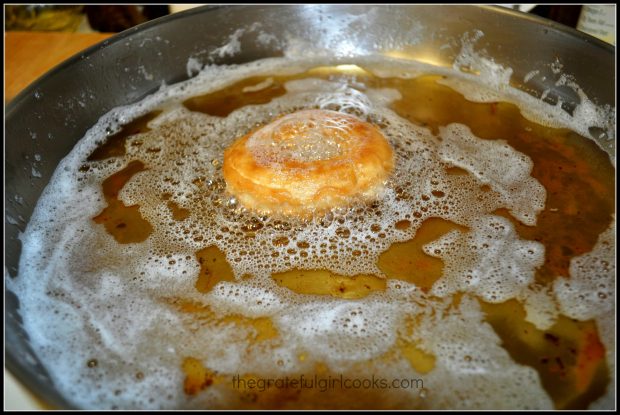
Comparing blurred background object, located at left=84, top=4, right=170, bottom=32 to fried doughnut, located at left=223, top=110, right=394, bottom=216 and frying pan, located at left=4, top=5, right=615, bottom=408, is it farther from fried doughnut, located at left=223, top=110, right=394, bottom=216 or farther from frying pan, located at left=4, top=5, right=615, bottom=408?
fried doughnut, located at left=223, top=110, right=394, bottom=216

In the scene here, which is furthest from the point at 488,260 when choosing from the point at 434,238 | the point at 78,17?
the point at 78,17

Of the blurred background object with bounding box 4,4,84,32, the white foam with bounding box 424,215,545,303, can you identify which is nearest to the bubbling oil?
the white foam with bounding box 424,215,545,303

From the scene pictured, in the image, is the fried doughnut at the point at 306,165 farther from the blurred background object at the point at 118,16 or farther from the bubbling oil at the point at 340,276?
the blurred background object at the point at 118,16

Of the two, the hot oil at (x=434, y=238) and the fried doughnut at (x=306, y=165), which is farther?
the fried doughnut at (x=306, y=165)

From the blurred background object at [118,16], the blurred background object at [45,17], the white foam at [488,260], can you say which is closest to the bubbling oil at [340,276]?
the white foam at [488,260]

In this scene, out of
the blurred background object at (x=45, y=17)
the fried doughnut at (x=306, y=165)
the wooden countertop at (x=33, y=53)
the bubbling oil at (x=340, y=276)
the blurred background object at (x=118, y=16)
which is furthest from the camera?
the blurred background object at (x=45, y=17)

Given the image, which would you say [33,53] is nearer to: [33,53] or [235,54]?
[33,53]

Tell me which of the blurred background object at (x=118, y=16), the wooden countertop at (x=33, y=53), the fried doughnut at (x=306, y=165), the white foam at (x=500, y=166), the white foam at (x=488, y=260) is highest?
the wooden countertop at (x=33, y=53)
